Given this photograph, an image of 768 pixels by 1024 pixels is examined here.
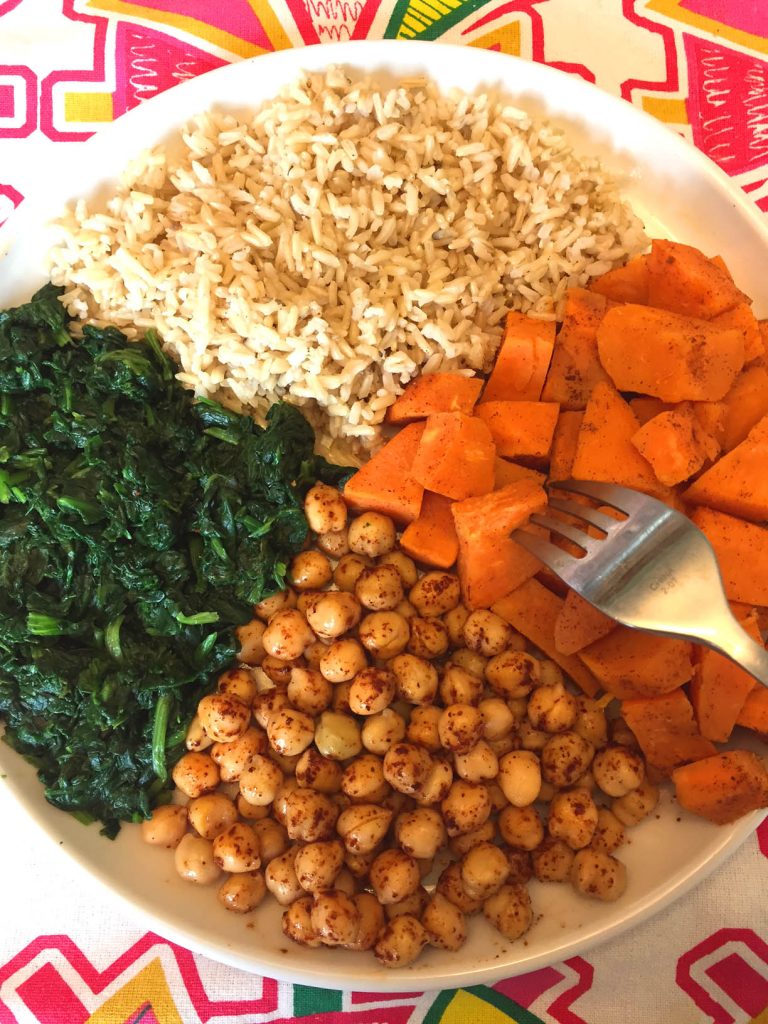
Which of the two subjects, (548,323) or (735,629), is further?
(548,323)

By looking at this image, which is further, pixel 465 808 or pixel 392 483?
pixel 392 483

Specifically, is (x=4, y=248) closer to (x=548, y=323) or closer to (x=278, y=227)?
(x=278, y=227)

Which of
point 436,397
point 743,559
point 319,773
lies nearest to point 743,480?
point 743,559

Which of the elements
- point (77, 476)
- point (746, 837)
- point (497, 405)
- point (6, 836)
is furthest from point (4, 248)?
point (746, 837)

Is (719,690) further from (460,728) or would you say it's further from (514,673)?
(460,728)

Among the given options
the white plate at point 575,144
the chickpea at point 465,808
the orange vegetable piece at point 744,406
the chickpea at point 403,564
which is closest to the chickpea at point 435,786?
the chickpea at point 465,808

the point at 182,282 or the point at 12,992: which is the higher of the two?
the point at 182,282
